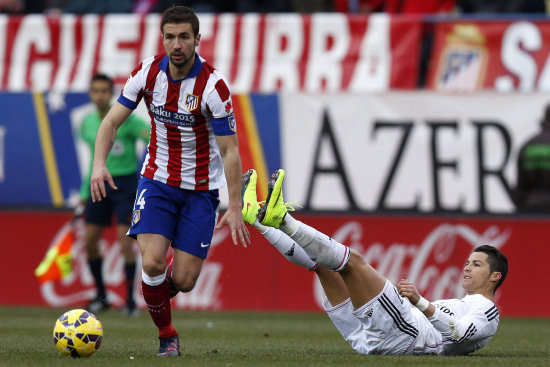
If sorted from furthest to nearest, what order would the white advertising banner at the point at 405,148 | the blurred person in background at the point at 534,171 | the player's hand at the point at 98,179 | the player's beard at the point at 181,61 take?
1. the white advertising banner at the point at 405,148
2. the blurred person in background at the point at 534,171
3. the player's beard at the point at 181,61
4. the player's hand at the point at 98,179

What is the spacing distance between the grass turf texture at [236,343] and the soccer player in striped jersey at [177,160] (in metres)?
0.59

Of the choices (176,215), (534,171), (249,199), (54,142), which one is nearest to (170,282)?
(176,215)

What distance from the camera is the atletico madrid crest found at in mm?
7012

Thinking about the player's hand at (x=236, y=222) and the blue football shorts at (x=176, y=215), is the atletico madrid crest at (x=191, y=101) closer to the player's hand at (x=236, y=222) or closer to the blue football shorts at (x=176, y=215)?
the blue football shorts at (x=176, y=215)

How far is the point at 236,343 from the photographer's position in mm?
8547

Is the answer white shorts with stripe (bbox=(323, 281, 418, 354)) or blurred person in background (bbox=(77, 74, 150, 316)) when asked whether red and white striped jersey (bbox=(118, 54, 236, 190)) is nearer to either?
white shorts with stripe (bbox=(323, 281, 418, 354))

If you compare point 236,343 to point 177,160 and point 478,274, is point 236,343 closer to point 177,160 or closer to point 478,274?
point 177,160

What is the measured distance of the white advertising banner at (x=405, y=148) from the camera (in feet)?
43.3

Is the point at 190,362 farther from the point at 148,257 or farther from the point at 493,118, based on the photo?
the point at 493,118

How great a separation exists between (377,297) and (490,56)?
827cm

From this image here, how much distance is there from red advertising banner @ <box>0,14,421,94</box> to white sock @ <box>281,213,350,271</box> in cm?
773

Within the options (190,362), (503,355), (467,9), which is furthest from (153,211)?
(467,9)

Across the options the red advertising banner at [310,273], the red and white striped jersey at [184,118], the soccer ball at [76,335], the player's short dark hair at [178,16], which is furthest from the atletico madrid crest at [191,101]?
the red advertising banner at [310,273]

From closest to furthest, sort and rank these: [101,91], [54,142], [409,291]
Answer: [409,291] → [101,91] → [54,142]
